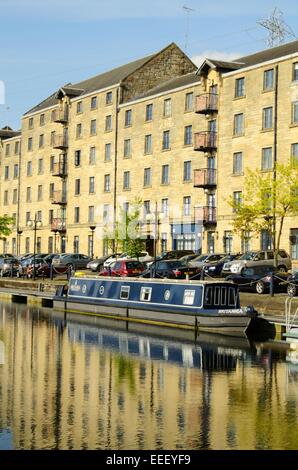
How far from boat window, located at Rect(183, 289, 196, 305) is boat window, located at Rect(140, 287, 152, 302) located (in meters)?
2.97

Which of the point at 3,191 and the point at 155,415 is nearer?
the point at 155,415

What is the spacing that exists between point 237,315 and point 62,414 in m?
15.4

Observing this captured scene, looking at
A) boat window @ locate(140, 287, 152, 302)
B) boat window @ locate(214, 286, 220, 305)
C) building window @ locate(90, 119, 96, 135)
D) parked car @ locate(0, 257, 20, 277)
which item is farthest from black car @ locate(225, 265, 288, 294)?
building window @ locate(90, 119, 96, 135)

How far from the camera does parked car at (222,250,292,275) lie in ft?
150

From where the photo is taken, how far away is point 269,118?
54.8m

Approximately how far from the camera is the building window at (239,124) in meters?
57.3

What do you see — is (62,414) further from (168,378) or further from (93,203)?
(93,203)

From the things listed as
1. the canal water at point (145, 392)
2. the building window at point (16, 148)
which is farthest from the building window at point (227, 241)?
the building window at point (16, 148)

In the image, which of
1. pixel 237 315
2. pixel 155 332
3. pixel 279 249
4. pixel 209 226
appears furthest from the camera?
pixel 209 226

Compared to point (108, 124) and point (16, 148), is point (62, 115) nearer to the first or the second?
point (108, 124)

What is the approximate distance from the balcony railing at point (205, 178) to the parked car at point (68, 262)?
9.93 metres

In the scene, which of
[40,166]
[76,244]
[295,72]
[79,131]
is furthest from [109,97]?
[295,72]
